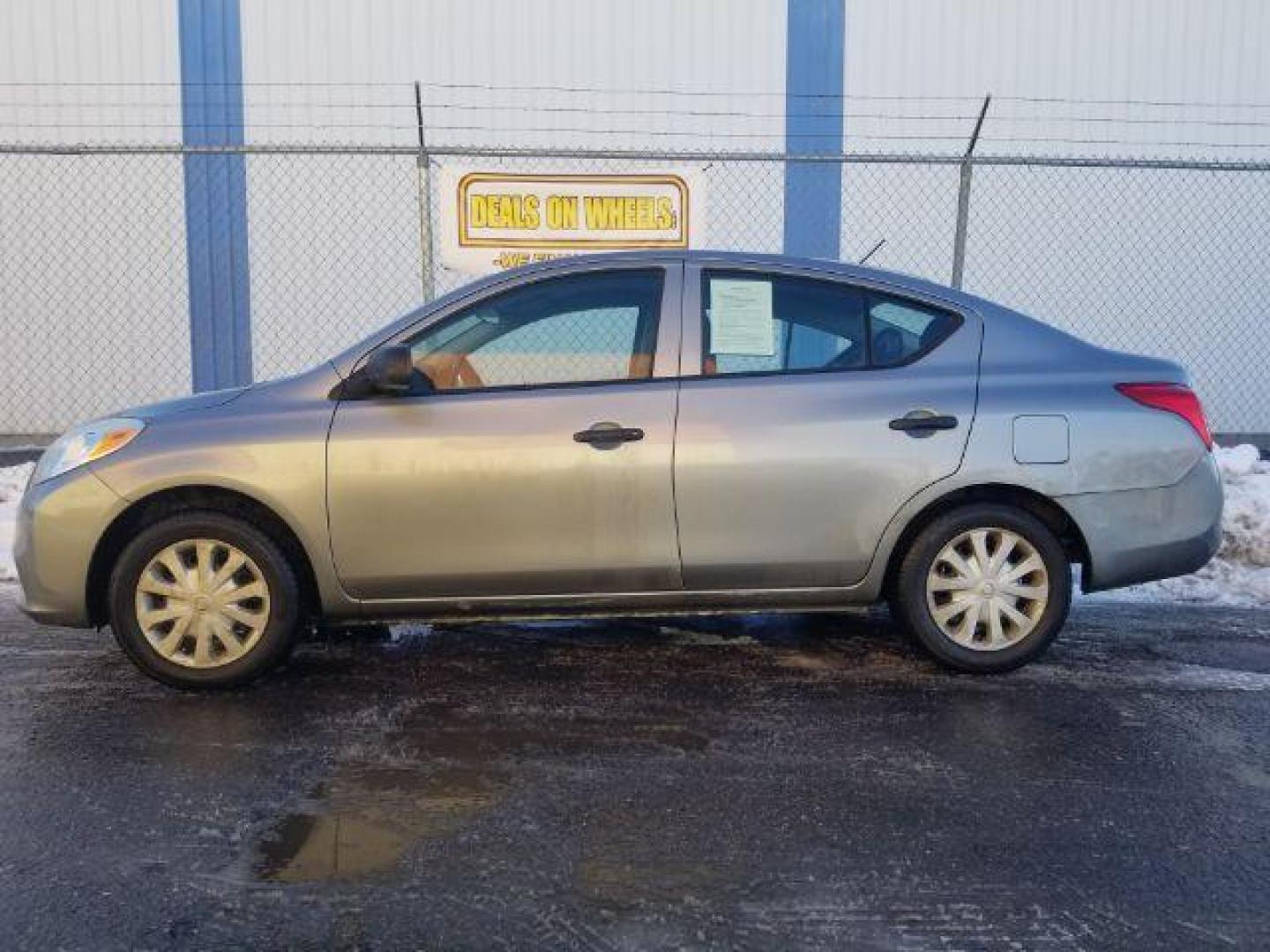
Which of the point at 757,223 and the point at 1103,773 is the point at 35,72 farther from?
the point at 1103,773

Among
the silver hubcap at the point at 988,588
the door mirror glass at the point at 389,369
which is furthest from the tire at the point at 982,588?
the door mirror glass at the point at 389,369

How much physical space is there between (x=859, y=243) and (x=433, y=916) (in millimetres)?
9391

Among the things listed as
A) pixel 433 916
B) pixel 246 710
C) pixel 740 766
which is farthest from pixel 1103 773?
pixel 246 710

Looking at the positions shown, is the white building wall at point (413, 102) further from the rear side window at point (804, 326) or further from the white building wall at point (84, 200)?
the rear side window at point (804, 326)

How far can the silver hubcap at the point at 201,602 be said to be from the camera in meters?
4.39

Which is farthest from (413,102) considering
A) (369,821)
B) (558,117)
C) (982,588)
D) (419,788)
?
(369,821)

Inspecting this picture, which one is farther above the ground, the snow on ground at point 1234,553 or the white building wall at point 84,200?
the white building wall at point 84,200

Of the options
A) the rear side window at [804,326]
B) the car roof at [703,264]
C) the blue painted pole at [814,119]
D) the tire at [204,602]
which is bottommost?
the tire at [204,602]

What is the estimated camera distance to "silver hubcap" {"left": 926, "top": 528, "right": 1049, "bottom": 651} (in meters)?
4.58

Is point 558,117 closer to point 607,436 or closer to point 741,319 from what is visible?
point 741,319

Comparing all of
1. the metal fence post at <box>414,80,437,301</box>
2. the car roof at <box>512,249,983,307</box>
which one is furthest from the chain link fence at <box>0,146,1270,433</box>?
the car roof at <box>512,249,983,307</box>

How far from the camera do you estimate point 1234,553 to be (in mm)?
6777

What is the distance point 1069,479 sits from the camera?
4512mm

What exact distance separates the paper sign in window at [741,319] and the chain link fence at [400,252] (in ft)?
20.0
